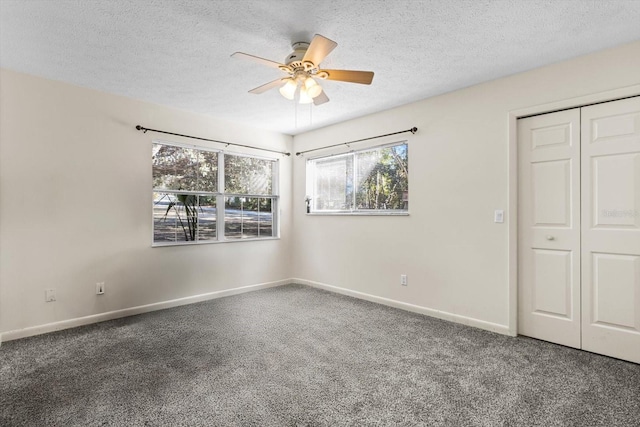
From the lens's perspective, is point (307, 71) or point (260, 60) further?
point (307, 71)

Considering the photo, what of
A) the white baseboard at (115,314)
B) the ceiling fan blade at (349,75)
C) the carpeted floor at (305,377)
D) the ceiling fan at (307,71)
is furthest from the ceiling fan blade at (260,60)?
the white baseboard at (115,314)

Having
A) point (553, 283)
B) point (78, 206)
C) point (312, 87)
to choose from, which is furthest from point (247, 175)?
point (553, 283)

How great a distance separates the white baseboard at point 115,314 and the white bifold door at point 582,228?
11.2 feet

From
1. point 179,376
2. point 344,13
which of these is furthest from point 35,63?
point 179,376

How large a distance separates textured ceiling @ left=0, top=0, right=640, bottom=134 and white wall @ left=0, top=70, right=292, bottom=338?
0.34 metres

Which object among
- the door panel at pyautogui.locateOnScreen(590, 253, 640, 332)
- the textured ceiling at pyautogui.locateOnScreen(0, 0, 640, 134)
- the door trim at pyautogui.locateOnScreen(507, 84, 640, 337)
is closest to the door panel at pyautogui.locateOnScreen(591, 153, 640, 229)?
the door panel at pyautogui.locateOnScreen(590, 253, 640, 332)

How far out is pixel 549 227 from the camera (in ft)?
9.61

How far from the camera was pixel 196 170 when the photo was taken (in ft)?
14.0

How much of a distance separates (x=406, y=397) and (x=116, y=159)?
3.59 meters

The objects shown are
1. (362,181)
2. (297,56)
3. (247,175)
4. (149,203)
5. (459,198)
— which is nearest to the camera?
(297,56)

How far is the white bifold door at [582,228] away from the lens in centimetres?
254

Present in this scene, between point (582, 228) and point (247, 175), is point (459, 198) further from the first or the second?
point (247, 175)

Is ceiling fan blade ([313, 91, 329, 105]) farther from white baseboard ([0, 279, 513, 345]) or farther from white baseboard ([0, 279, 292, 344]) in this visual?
white baseboard ([0, 279, 292, 344])

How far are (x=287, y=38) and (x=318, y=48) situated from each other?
1.40 ft
